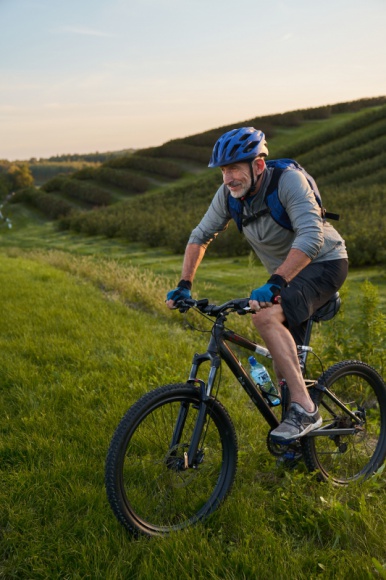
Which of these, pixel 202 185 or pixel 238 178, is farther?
pixel 202 185

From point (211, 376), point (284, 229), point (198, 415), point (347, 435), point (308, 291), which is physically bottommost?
point (347, 435)

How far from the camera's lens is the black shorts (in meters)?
3.62

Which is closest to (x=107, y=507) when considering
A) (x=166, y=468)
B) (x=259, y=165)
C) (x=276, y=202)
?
(x=166, y=468)

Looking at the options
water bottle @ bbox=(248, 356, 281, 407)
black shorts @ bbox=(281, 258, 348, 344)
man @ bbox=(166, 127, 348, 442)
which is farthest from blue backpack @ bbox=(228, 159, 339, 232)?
water bottle @ bbox=(248, 356, 281, 407)

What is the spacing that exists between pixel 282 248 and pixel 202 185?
37.3m

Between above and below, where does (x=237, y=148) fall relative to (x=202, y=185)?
below

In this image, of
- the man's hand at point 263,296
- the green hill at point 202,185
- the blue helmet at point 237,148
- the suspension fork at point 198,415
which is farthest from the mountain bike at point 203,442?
the green hill at point 202,185

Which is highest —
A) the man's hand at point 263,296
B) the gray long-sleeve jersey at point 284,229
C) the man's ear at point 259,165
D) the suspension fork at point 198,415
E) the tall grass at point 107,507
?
the man's ear at point 259,165

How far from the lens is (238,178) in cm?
367

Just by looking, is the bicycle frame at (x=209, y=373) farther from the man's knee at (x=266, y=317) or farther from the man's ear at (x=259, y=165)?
the man's ear at (x=259, y=165)

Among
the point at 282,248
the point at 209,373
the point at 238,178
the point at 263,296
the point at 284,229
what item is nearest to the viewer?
the point at 263,296

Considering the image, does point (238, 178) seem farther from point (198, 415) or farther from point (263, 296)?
point (198, 415)

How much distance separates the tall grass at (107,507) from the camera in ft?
9.73

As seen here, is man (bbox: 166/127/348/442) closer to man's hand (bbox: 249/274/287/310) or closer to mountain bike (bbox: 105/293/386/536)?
man's hand (bbox: 249/274/287/310)
